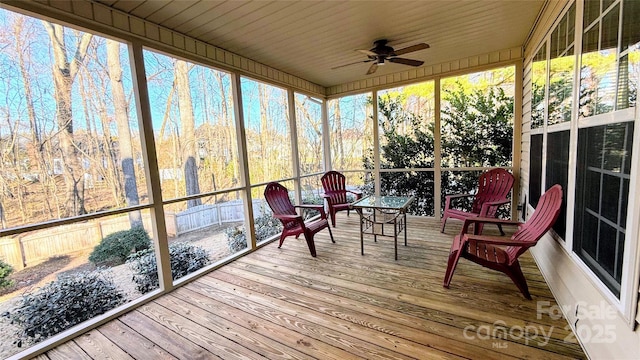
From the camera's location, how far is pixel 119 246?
9.28 ft

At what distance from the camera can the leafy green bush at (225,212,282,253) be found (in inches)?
164

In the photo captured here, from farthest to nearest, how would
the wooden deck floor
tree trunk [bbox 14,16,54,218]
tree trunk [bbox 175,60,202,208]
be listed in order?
tree trunk [bbox 175,60,202,208] < tree trunk [bbox 14,16,54,218] < the wooden deck floor

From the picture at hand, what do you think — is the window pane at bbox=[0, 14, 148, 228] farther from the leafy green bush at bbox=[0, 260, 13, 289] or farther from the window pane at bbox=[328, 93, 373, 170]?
the window pane at bbox=[328, 93, 373, 170]

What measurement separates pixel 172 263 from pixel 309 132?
11.5 ft

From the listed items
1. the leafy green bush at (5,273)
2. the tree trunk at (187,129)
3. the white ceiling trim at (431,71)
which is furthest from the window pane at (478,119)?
the leafy green bush at (5,273)

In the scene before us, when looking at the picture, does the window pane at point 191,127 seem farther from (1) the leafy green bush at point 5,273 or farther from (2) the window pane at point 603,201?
(2) the window pane at point 603,201

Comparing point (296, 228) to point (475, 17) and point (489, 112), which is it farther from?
point (489, 112)

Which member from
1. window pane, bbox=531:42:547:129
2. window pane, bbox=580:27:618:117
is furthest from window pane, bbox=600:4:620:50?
window pane, bbox=531:42:547:129

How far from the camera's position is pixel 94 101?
2.80m

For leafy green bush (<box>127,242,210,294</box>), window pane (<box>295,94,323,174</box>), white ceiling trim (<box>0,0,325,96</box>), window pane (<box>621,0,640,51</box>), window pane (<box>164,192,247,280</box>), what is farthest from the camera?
window pane (<box>295,94,323,174</box>)

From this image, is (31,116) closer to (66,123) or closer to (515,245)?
(66,123)

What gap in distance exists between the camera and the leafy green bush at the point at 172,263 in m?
2.93

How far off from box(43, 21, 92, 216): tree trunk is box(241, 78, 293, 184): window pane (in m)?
2.21

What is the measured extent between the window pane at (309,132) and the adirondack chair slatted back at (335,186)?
57cm
